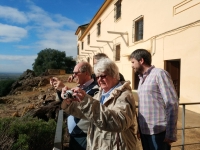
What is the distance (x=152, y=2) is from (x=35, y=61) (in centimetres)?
3392

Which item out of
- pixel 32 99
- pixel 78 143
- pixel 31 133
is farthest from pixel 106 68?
pixel 32 99

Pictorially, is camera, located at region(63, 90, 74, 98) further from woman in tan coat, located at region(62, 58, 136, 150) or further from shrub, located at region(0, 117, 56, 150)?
shrub, located at region(0, 117, 56, 150)

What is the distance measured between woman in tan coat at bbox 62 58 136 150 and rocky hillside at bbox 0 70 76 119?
4209mm

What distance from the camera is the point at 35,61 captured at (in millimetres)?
37469

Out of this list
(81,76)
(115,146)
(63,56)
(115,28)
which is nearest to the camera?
(115,146)

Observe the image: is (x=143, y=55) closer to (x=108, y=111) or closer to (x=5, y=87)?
(x=108, y=111)

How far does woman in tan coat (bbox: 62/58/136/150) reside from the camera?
3.43 ft

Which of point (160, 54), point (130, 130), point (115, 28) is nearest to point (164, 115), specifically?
point (130, 130)

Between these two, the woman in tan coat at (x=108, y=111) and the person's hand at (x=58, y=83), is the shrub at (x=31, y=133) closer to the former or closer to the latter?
the person's hand at (x=58, y=83)

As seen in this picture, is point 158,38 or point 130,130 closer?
point 130,130

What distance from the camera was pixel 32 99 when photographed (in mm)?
14344

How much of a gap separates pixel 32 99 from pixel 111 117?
14.6 meters

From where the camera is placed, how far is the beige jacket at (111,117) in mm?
1044

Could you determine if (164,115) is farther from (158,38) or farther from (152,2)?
(152,2)
